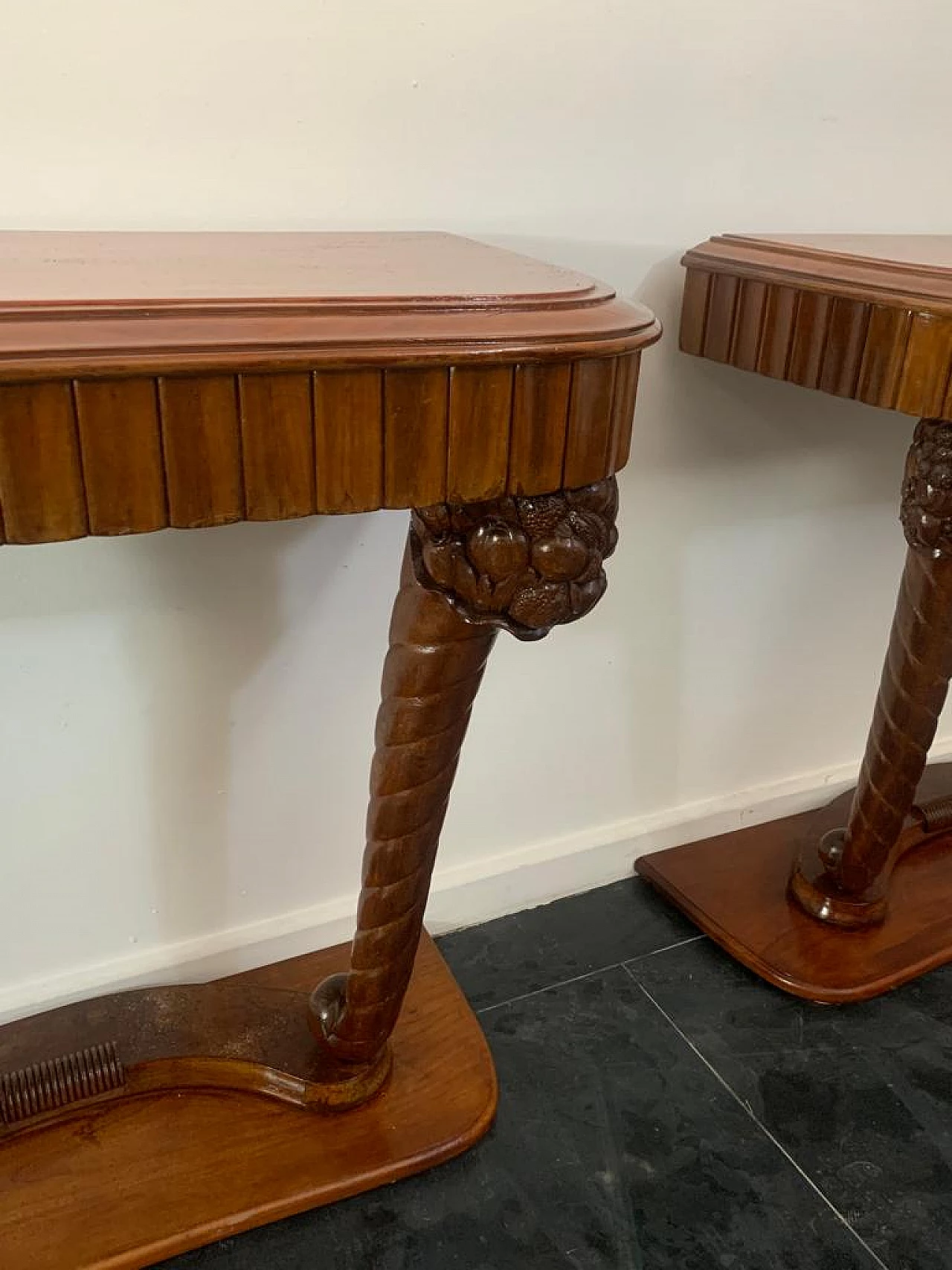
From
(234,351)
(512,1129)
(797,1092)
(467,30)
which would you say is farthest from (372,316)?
(797,1092)

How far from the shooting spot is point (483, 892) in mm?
1302

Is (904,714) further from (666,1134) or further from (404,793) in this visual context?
(404,793)

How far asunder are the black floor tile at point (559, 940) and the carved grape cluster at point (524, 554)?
0.65 meters

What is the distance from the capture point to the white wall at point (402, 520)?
855mm

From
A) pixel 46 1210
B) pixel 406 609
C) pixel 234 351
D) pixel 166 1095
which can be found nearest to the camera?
pixel 234 351

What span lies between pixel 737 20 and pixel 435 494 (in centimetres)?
72

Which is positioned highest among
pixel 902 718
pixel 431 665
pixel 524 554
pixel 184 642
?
pixel 524 554

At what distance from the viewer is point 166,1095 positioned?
1005mm

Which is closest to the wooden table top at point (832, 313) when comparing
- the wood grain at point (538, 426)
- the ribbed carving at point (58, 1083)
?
the wood grain at point (538, 426)

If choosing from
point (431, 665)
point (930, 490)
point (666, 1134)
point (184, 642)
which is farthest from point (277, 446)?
point (666, 1134)

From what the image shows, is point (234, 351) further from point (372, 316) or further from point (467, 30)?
point (467, 30)

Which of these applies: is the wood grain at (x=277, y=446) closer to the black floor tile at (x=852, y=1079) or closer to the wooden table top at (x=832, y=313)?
the wooden table top at (x=832, y=313)

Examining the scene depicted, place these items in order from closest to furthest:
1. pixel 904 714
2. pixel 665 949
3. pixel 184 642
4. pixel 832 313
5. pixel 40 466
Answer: pixel 40 466, pixel 832 313, pixel 184 642, pixel 904 714, pixel 665 949

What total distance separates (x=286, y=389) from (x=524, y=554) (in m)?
0.19
